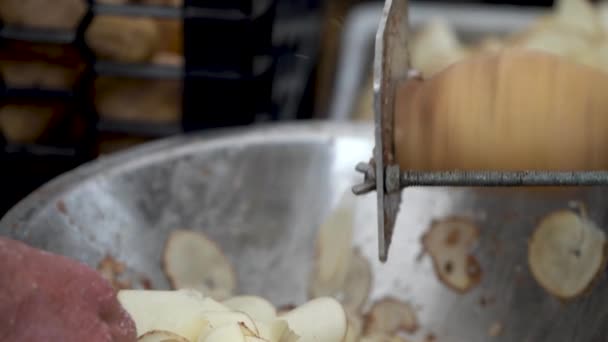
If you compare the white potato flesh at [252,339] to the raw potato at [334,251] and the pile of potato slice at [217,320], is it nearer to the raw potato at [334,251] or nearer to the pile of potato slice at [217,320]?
the pile of potato slice at [217,320]

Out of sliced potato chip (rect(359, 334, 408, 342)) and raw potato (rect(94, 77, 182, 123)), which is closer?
sliced potato chip (rect(359, 334, 408, 342))

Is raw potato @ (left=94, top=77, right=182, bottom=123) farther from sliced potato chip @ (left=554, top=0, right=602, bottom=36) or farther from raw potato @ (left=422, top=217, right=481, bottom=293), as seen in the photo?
sliced potato chip @ (left=554, top=0, right=602, bottom=36)

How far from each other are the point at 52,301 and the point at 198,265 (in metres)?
0.18

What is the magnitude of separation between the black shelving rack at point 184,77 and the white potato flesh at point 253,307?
207 millimetres

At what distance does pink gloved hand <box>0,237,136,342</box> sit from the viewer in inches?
12.9

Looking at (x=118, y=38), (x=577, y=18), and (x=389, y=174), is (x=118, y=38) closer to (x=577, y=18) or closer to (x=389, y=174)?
(x=389, y=174)

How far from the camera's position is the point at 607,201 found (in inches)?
19.7

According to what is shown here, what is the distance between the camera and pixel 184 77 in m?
0.62

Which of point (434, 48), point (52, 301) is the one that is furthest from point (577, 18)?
point (52, 301)

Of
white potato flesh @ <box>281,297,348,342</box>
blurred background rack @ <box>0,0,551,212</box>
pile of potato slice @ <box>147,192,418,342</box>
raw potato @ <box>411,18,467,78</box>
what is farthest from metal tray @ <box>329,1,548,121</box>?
white potato flesh @ <box>281,297,348,342</box>

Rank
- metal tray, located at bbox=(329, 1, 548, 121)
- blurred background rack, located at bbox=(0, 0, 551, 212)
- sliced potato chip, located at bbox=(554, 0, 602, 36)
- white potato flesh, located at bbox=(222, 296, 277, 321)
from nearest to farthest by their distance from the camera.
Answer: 1. white potato flesh, located at bbox=(222, 296, 277, 321)
2. blurred background rack, located at bbox=(0, 0, 551, 212)
3. sliced potato chip, located at bbox=(554, 0, 602, 36)
4. metal tray, located at bbox=(329, 1, 548, 121)

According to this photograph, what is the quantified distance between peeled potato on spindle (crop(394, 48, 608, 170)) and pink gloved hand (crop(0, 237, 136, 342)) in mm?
174

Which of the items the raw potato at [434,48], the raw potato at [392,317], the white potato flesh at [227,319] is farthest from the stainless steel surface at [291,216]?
the raw potato at [434,48]

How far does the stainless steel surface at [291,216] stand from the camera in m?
0.50
